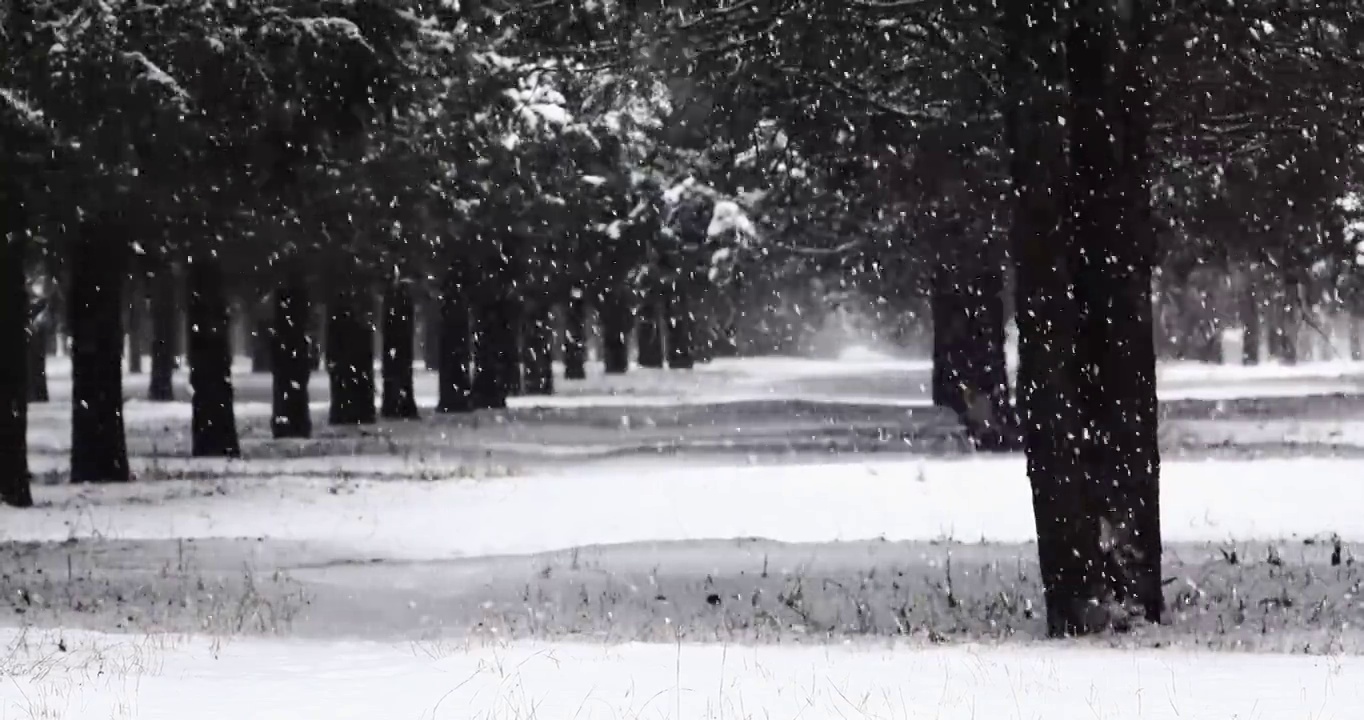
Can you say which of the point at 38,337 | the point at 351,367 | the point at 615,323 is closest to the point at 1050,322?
the point at 351,367

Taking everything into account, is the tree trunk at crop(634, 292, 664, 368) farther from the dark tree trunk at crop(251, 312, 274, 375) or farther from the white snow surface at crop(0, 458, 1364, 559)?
the white snow surface at crop(0, 458, 1364, 559)

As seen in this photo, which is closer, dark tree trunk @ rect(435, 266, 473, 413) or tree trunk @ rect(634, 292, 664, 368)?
dark tree trunk @ rect(435, 266, 473, 413)

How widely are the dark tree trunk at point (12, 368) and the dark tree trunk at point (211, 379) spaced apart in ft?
22.1

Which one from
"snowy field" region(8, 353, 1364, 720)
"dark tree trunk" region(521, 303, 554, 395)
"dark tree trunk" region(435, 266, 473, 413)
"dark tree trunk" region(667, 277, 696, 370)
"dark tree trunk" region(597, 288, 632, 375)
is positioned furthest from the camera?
"dark tree trunk" region(521, 303, 554, 395)

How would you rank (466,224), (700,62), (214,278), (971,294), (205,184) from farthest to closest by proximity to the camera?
(466,224) → (971,294) → (214,278) → (205,184) → (700,62)

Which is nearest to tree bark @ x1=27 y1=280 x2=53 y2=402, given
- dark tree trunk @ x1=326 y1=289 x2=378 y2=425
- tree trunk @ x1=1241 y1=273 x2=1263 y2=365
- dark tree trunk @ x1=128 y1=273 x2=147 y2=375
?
dark tree trunk @ x1=128 y1=273 x2=147 y2=375

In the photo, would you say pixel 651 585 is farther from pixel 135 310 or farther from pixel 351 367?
pixel 135 310

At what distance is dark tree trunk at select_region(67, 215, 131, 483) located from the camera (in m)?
21.5

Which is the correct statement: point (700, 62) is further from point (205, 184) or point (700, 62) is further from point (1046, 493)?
point (205, 184)

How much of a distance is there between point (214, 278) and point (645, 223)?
13.9 meters

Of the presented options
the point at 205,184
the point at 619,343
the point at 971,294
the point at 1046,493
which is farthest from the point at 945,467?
the point at 619,343

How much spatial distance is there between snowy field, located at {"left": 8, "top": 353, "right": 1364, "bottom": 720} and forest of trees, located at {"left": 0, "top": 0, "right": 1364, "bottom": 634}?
162cm

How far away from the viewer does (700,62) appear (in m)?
12.4

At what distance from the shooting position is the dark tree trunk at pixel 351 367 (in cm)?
3362
